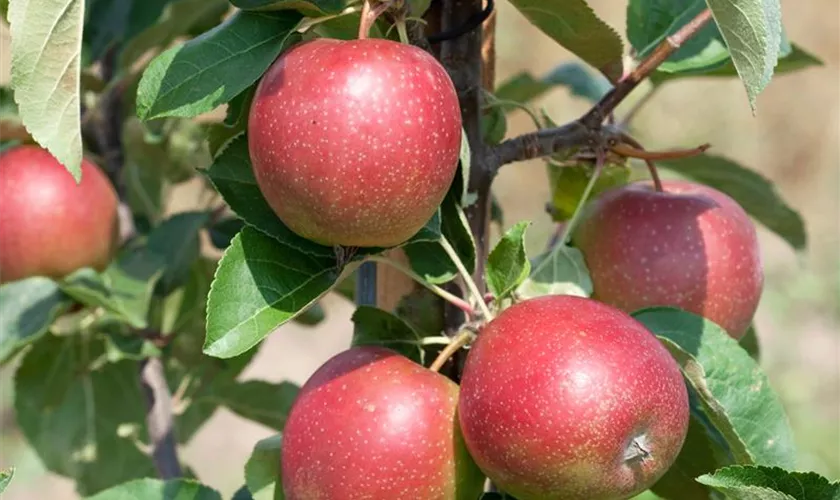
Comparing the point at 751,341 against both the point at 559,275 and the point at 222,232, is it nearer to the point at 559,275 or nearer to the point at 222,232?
the point at 559,275

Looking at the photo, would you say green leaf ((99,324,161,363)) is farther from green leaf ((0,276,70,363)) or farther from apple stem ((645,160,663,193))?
apple stem ((645,160,663,193))

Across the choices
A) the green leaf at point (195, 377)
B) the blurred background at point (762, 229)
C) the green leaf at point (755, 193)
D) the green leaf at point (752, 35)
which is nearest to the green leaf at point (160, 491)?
the green leaf at point (195, 377)

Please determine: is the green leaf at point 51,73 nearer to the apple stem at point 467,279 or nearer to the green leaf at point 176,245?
the apple stem at point 467,279

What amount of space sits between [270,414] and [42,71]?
632 mm

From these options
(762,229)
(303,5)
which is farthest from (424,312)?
(762,229)

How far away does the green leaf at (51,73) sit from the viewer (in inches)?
25.9

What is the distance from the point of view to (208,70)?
2.30 feet

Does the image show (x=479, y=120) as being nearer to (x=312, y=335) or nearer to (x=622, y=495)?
(x=622, y=495)

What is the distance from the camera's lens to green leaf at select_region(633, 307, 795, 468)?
0.76 metres

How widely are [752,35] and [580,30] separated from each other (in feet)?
0.71

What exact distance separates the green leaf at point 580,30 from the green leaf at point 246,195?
0.24 m

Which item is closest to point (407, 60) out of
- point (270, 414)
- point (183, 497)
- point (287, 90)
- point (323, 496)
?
point (287, 90)

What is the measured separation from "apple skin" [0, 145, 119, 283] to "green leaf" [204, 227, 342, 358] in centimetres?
52

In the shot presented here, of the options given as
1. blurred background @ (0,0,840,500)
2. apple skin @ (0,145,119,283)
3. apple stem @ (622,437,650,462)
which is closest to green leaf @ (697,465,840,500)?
apple stem @ (622,437,650,462)
